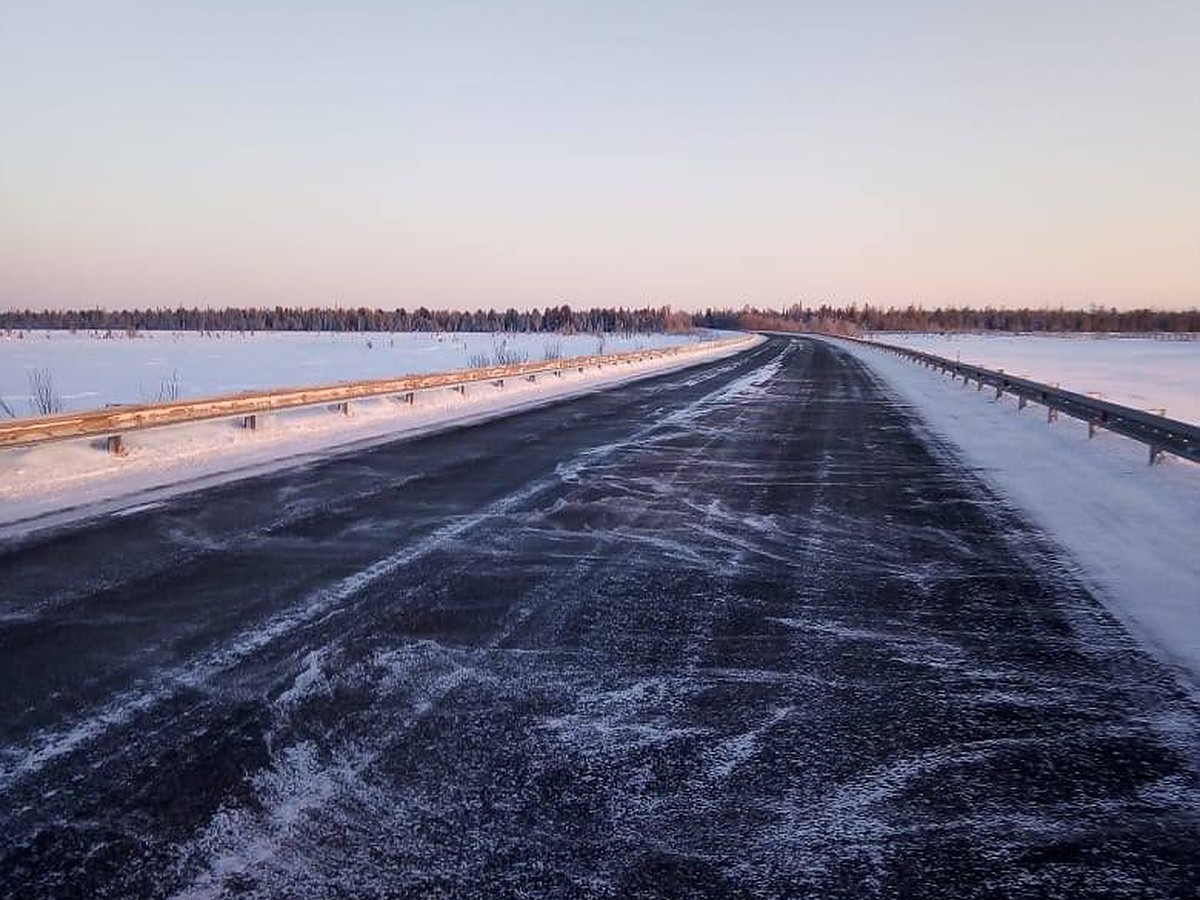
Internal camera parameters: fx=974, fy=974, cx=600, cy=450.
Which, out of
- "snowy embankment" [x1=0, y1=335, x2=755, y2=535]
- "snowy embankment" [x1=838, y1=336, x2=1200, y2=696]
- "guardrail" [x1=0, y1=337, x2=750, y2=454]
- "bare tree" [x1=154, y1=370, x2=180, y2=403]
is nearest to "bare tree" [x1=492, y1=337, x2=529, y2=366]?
"snowy embankment" [x1=0, y1=335, x2=755, y2=535]

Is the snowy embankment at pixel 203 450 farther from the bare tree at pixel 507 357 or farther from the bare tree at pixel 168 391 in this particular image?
the bare tree at pixel 507 357

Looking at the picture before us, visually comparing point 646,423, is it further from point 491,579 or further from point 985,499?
point 491,579

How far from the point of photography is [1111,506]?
11.3m

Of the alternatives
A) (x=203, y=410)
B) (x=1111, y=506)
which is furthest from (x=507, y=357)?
(x=1111, y=506)

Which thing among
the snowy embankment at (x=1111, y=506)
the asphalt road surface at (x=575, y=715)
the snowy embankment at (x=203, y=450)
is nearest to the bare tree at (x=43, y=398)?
the snowy embankment at (x=203, y=450)

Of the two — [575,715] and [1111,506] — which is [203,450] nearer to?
[575,715]

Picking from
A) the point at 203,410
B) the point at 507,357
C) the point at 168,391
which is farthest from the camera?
the point at 507,357

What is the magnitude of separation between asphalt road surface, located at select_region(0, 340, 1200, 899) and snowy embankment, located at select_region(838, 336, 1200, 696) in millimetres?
388

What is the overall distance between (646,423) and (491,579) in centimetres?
1366

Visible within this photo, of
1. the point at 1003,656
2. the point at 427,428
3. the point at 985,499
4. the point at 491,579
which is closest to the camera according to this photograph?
the point at 1003,656

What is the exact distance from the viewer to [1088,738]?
4727 mm

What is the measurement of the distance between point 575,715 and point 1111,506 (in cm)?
887

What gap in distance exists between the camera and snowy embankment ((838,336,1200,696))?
6.97m

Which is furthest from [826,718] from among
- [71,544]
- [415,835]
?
[71,544]
